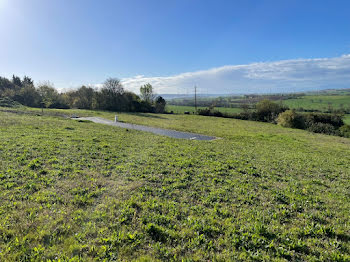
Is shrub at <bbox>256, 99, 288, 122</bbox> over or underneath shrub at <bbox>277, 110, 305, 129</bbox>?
over

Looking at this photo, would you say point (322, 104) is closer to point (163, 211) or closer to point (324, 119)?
point (324, 119)

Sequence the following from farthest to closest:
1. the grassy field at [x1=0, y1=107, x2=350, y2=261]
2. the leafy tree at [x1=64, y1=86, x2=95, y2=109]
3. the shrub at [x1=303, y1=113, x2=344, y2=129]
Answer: the leafy tree at [x1=64, y1=86, x2=95, y2=109] → the shrub at [x1=303, y1=113, x2=344, y2=129] → the grassy field at [x1=0, y1=107, x2=350, y2=261]

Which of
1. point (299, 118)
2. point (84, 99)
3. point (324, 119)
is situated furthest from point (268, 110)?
point (84, 99)

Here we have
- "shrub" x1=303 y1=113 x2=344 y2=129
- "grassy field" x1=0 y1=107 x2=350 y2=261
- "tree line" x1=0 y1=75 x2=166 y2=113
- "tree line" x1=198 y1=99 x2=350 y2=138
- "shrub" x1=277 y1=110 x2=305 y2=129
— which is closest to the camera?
"grassy field" x1=0 y1=107 x2=350 y2=261

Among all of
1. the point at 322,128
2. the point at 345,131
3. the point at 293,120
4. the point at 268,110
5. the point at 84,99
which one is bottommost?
the point at 345,131

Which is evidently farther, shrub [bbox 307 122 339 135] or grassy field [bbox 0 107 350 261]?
shrub [bbox 307 122 339 135]

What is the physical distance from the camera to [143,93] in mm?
45625

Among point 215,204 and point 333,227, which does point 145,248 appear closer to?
point 215,204

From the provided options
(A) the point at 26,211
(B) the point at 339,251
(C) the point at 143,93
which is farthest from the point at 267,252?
(C) the point at 143,93

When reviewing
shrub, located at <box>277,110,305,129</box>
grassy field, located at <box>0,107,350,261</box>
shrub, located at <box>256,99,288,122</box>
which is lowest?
grassy field, located at <box>0,107,350,261</box>

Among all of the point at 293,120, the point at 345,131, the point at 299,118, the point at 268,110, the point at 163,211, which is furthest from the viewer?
the point at 268,110

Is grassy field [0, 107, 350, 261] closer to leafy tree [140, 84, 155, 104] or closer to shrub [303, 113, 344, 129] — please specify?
shrub [303, 113, 344, 129]

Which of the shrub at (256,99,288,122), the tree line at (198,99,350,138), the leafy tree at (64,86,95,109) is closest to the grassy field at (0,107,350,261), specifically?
the tree line at (198,99,350,138)

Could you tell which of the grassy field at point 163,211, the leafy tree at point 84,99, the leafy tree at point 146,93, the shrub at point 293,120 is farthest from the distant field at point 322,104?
the leafy tree at point 84,99
